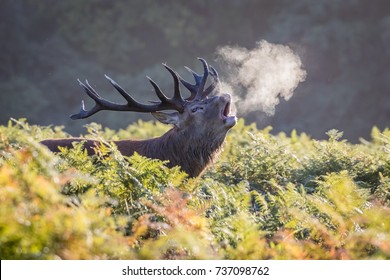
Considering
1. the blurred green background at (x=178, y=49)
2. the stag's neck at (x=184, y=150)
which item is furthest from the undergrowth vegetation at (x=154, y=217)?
the blurred green background at (x=178, y=49)

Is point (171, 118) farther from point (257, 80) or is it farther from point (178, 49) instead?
point (178, 49)

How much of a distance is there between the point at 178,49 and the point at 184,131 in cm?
1969

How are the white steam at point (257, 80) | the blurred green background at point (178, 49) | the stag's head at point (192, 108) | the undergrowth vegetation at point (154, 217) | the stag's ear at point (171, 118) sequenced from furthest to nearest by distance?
the blurred green background at point (178, 49), the white steam at point (257, 80), the stag's ear at point (171, 118), the stag's head at point (192, 108), the undergrowth vegetation at point (154, 217)

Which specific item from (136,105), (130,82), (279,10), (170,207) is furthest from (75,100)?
(170,207)

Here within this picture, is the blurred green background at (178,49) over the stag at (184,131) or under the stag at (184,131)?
over

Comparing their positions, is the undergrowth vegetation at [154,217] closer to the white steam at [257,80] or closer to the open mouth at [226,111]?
the open mouth at [226,111]

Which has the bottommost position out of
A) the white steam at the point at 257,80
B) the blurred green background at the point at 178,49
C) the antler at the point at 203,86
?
the antler at the point at 203,86

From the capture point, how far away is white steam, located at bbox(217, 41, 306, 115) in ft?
32.7

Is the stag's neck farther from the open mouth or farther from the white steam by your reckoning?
the white steam

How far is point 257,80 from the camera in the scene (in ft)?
33.3

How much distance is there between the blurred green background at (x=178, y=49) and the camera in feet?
82.0

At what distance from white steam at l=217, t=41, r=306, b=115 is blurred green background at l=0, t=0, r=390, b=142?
38.2ft

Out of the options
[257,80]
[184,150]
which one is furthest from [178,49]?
[184,150]

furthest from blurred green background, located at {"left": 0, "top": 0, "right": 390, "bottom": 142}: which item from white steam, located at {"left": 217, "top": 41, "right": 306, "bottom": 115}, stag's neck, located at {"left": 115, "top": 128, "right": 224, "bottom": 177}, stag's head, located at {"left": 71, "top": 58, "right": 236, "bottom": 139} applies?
stag's neck, located at {"left": 115, "top": 128, "right": 224, "bottom": 177}
